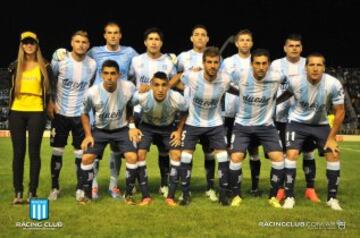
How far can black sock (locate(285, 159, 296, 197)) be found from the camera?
6652mm

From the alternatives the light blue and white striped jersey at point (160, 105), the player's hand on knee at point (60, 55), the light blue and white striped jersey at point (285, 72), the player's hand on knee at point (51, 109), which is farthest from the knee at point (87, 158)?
the light blue and white striped jersey at point (285, 72)

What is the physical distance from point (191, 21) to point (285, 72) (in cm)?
2346

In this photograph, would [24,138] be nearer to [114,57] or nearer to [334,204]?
[114,57]

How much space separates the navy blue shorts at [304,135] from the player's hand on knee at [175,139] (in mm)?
1381

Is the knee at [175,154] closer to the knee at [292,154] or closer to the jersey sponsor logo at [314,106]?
the knee at [292,154]

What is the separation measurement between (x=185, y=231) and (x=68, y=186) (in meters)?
3.38

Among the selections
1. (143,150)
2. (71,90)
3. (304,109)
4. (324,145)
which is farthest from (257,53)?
(71,90)

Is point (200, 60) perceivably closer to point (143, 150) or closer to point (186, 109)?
point (186, 109)

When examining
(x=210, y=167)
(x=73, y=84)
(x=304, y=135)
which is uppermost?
(x=73, y=84)

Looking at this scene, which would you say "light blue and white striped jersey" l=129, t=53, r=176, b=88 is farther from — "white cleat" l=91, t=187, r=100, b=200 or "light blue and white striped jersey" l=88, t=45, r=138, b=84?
"white cleat" l=91, t=187, r=100, b=200

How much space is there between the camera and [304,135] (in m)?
6.71

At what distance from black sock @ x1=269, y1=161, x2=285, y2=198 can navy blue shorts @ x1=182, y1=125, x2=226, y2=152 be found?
69 cm

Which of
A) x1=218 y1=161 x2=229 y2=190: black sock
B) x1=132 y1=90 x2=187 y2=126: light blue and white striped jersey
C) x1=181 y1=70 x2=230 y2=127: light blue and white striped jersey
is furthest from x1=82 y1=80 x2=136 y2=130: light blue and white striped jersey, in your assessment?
x1=218 y1=161 x2=229 y2=190: black sock

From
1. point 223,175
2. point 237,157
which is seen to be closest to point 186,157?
point 223,175
